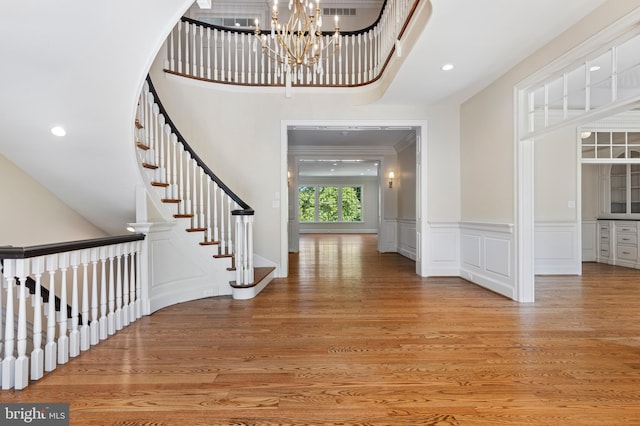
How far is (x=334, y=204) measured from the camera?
15.9 m

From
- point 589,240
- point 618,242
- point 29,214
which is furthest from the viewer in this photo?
point 589,240

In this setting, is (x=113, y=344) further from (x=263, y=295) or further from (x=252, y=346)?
(x=263, y=295)

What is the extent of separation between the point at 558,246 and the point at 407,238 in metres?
3.05

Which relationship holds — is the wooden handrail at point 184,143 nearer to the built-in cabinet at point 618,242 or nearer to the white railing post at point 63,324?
the white railing post at point 63,324

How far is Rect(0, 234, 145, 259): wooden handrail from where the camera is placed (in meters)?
1.93

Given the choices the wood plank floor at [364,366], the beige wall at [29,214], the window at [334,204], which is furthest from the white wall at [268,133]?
the window at [334,204]

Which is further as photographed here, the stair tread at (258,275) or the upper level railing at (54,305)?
the stair tread at (258,275)

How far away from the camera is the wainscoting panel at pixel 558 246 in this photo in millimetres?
5320

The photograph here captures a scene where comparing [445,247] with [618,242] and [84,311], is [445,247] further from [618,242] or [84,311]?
[84,311]

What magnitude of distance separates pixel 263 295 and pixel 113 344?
1.77 metres

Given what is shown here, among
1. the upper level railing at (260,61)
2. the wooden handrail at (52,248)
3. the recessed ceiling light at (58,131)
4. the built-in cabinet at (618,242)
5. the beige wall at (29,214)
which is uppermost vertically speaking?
the upper level railing at (260,61)

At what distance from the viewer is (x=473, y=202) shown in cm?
476

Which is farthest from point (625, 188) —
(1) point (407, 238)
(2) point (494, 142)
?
(1) point (407, 238)

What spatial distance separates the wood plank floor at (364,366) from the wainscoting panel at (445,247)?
1317mm
